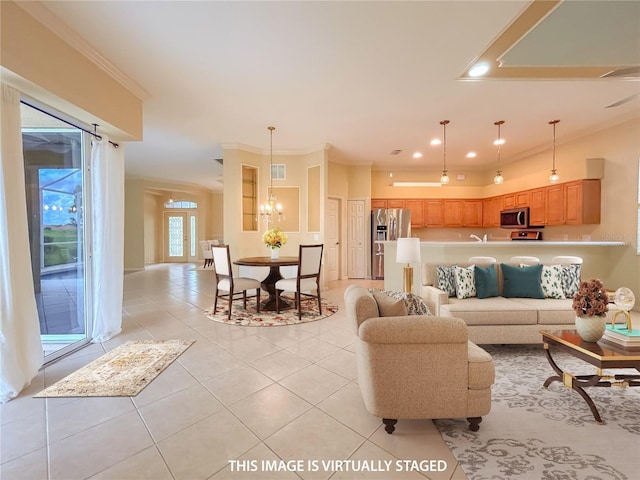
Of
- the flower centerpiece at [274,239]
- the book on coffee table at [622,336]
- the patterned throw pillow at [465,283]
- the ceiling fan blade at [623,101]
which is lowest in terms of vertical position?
the book on coffee table at [622,336]

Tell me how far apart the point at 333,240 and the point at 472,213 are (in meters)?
3.98

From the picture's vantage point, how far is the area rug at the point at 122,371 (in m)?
2.19

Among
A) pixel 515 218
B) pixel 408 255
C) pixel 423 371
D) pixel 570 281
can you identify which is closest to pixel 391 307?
pixel 423 371

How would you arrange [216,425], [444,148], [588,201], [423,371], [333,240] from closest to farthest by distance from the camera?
[423,371] → [216,425] → [588,201] → [444,148] → [333,240]

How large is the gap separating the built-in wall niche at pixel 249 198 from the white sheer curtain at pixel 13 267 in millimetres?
3664

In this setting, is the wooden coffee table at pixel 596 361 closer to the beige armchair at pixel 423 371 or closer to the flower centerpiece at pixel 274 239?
the beige armchair at pixel 423 371

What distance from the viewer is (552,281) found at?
10.6 feet

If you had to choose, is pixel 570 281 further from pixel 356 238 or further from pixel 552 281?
pixel 356 238

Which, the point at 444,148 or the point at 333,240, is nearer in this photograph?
the point at 444,148

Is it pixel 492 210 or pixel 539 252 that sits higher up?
pixel 492 210

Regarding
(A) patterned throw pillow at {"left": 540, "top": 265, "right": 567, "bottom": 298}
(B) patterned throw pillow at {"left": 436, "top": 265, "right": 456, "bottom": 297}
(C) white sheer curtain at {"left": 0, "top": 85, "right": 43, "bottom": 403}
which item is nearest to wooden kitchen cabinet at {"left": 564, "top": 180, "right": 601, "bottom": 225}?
(A) patterned throw pillow at {"left": 540, "top": 265, "right": 567, "bottom": 298}

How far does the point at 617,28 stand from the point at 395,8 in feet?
6.90

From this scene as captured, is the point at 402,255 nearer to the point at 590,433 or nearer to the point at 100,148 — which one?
the point at 590,433

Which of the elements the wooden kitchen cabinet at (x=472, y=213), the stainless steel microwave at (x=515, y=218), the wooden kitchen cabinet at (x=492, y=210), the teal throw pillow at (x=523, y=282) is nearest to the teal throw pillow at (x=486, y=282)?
the teal throw pillow at (x=523, y=282)
